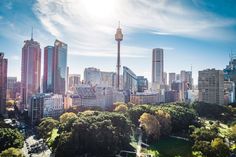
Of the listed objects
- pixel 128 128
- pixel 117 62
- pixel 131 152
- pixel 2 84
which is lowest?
pixel 131 152

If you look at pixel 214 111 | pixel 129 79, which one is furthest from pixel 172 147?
pixel 129 79

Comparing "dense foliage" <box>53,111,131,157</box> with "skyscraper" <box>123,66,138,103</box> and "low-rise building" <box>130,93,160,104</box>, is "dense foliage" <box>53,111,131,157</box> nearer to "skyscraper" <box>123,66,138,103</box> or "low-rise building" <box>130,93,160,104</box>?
"low-rise building" <box>130,93,160,104</box>

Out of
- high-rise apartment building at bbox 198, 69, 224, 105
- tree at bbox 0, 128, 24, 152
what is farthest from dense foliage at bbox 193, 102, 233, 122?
tree at bbox 0, 128, 24, 152

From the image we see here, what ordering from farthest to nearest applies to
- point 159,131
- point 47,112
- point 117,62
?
point 117,62
point 47,112
point 159,131

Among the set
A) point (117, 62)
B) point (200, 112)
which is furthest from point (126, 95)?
point (200, 112)

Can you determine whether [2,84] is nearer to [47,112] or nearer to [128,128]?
[47,112]

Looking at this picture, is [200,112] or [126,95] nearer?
[200,112]
